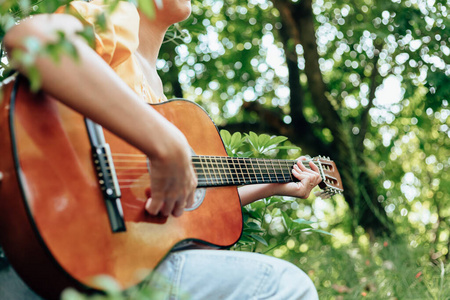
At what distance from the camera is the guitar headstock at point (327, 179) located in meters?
2.29

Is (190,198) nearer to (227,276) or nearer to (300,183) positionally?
(227,276)

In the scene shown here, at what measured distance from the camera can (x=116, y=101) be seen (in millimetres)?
1003

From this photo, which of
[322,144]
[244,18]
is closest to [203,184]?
[322,144]

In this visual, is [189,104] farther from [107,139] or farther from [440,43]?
[440,43]

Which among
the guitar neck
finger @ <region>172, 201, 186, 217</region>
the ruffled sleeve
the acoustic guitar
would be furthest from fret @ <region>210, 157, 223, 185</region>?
the ruffled sleeve

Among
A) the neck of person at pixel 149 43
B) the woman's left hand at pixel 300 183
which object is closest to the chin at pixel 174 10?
the neck of person at pixel 149 43

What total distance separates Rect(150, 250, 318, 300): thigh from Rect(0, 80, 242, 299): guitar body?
0.05m

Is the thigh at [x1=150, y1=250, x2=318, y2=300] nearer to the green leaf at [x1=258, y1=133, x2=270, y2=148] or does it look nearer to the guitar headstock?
the green leaf at [x1=258, y1=133, x2=270, y2=148]

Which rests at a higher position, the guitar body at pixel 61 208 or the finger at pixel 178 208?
the guitar body at pixel 61 208

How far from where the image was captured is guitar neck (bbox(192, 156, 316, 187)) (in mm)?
1475

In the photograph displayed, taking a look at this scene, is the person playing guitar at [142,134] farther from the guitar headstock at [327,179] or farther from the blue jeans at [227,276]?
the guitar headstock at [327,179]

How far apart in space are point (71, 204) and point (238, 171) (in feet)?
2.54

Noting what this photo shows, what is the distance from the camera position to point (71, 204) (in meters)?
1.01

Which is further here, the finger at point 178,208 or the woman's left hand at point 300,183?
the woman's left hand at point 300,183
